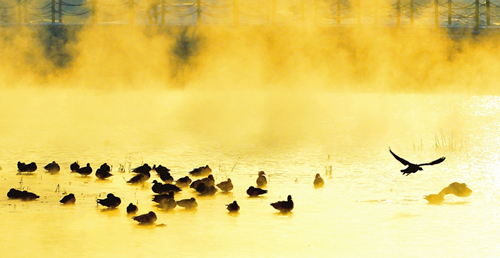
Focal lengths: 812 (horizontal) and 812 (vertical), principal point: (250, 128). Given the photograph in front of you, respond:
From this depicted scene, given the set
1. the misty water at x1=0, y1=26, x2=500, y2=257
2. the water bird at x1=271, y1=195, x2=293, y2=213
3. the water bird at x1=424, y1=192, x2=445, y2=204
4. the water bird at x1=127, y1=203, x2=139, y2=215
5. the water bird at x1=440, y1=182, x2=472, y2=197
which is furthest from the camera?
the water bird at x1=440, y1=182, x2=472, y2=197

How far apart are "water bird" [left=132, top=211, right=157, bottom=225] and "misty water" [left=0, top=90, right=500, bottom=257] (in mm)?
107

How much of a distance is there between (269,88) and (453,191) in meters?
24.5

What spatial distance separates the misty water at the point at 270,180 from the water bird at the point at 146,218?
11 cm

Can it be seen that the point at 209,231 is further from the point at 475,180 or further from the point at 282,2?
the point at 282,2

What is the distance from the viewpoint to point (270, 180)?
38.1ft

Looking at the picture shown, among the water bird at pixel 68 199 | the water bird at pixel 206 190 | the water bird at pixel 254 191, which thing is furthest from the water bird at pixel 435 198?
the water bird at pixel 68 199

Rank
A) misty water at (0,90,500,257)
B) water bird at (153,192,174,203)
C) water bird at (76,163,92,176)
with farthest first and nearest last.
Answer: water bird at (76,163,92,176) → water bird at (153,192,174,203) → misty water at (0,90,500,257)

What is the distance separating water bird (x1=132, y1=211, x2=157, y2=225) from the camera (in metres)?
8.48

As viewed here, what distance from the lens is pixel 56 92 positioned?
31188mm

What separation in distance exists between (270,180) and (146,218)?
343 centimetres

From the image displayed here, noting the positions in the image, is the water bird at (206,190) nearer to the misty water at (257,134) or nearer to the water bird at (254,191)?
the misty water at (257,134)

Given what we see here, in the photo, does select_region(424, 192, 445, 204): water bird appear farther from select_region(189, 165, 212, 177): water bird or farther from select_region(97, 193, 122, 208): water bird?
select_region(97, 193, 122, 208): water bird

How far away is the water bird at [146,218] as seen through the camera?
848 centimetres

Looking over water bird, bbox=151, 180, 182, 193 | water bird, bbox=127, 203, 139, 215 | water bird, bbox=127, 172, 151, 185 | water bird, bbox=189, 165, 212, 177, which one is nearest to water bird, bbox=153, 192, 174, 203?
water bird, bbox=127, 203, 139, 215
